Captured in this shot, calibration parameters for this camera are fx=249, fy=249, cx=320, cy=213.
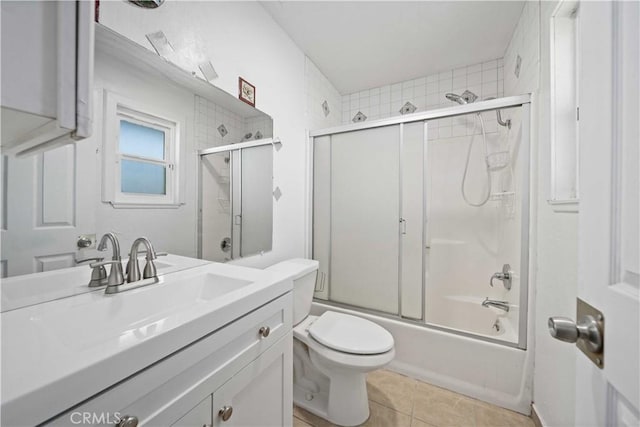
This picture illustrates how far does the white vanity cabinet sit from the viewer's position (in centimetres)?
23

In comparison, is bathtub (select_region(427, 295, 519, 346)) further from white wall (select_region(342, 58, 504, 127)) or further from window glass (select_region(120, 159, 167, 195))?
window glass (select_region(120, 159, 167, 195))

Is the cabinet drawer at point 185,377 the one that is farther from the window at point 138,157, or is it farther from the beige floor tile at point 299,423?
the beige floor tile at point 299,423

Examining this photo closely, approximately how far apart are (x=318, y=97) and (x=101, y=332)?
2.17 metres

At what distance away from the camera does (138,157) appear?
947 mm

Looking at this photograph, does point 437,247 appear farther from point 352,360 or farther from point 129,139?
point 129,139

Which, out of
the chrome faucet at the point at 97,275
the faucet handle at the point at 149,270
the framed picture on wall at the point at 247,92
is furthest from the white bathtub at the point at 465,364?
the framed picture on wall at the point at 247,92

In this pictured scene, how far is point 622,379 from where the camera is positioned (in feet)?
1.06

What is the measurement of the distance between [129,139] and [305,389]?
1541 mm

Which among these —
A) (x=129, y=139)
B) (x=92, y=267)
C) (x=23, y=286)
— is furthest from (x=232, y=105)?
(x=23, y=286)

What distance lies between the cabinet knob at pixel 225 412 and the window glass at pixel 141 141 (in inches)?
35.8

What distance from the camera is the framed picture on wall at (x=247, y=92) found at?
1.41 m

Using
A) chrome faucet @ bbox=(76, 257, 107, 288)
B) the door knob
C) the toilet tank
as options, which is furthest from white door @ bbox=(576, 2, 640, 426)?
chrome faucet @ bbox=(76, 257, 107, 288)

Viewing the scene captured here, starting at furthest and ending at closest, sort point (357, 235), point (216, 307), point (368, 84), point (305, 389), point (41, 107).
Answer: point (368, 84) → point (357, 235) → point (305, 389) → point (216, 307) → point (41, 107)

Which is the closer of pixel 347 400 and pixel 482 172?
pixel 347 400
